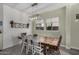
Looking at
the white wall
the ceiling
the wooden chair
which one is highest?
the ceiling

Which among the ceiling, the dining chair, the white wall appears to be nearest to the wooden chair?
the dining chair

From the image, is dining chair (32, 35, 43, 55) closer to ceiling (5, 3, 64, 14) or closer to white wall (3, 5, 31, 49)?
white wall (3, 5, 31, 49)

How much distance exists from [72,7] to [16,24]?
1.12m

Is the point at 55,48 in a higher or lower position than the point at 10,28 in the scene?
lower

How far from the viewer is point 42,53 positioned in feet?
6.09

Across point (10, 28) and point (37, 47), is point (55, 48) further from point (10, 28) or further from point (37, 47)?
point (10, 28)

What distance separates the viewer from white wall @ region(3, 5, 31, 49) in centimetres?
179

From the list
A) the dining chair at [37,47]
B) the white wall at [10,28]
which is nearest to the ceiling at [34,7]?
the white wall at [10,28]

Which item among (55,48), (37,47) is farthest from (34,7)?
(55,48)

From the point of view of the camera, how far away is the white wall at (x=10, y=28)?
179 cm

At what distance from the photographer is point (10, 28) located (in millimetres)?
1836

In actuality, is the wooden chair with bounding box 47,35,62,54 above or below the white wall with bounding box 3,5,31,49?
below
